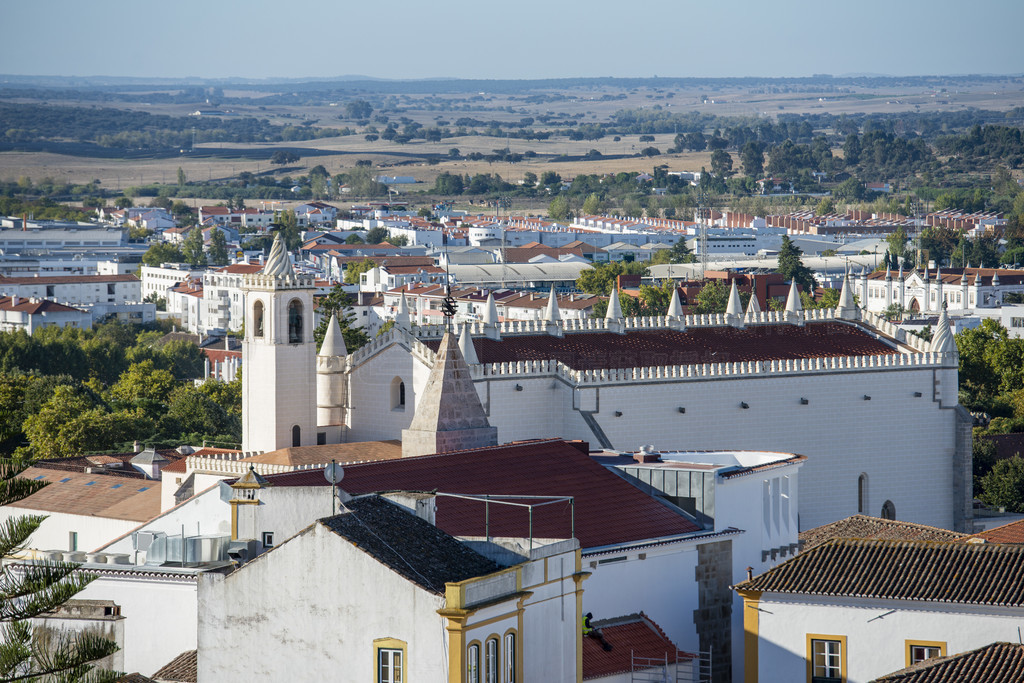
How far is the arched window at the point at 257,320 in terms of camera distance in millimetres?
52719

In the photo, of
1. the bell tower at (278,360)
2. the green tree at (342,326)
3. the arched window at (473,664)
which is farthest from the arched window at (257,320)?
the arched window at (473,664)

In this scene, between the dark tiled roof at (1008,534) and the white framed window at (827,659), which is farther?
the dark tiled roof at (1008,534)

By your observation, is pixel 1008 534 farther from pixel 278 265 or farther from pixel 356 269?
pixel 356 269

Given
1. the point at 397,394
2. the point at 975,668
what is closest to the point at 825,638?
Result: the point at 975,668

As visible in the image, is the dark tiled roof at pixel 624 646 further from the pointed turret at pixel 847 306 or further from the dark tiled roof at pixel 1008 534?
the pointed turret at pixel 847 306

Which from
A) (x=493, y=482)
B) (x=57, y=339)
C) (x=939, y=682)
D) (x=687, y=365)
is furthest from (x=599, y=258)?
(x=939, y=682)

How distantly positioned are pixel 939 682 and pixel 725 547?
1069 cm

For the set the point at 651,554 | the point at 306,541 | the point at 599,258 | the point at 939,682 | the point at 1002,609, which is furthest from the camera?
the point at 599,258

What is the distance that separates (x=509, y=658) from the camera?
26156 mm

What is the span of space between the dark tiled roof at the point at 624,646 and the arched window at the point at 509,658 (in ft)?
19.6

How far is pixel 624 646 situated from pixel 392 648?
10.1 m

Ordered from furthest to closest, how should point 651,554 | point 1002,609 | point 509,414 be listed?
1. point 509,414
2. point 651,554
3. point 1002,609

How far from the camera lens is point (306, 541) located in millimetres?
25812

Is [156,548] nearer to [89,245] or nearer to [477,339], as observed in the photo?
[477,339]
